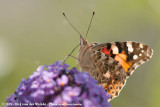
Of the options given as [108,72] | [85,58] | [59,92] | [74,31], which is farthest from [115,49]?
[74,31]

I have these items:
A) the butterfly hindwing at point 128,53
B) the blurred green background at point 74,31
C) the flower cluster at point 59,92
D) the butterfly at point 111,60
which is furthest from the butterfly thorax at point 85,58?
the blurred green background at point 74,31

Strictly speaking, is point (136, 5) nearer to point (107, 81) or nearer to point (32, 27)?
point (32, 27)

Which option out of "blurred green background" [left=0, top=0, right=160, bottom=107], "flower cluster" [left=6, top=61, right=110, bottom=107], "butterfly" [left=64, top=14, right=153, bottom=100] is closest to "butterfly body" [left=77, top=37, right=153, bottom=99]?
"butterfly" [left=64, top=14, right=153, bottom=100]

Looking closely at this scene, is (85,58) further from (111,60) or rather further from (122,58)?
(122,58)

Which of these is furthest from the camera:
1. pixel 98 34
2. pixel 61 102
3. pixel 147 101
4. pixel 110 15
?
pixel 110 15

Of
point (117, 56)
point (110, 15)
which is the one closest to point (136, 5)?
point (110, 15)

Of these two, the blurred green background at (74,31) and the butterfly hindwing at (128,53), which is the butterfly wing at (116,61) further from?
the blurred green background at (74,31)
